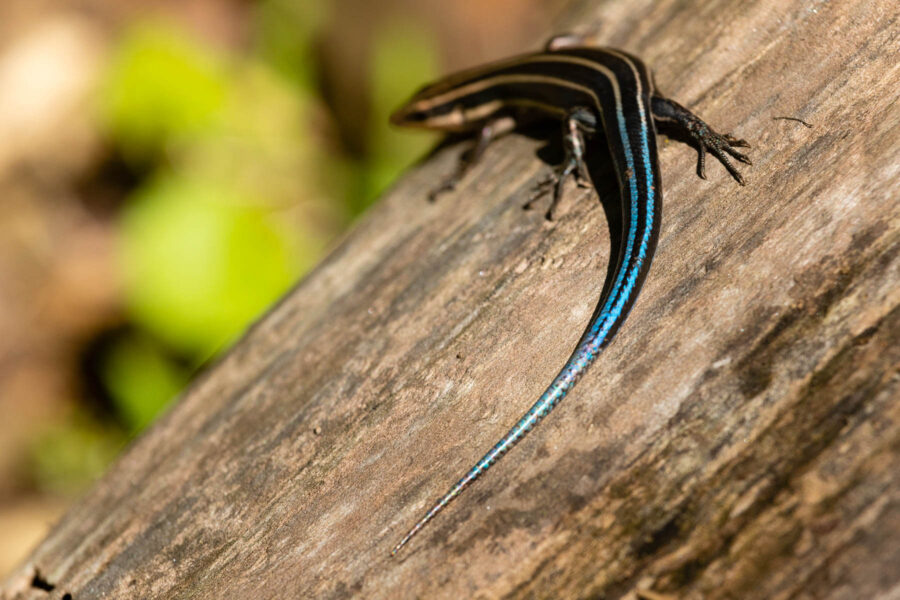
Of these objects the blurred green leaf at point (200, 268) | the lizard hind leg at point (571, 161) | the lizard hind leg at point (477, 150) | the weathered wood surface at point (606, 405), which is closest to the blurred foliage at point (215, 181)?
the blurred green leaf at point (200, 268)

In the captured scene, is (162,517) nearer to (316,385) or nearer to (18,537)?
(316,385)

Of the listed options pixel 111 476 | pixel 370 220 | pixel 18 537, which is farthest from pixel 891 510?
pixel 18 537

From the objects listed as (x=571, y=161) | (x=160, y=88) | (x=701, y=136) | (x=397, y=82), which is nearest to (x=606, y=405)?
(x=701, y=136)

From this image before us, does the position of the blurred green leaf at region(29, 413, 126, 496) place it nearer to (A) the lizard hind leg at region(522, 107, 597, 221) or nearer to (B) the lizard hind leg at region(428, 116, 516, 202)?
(B) the lizard hind leg at region(428, 116, 516, 202)

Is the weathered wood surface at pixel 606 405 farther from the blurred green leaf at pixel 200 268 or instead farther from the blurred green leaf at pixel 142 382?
the blurred green leaf at pixel 142 382

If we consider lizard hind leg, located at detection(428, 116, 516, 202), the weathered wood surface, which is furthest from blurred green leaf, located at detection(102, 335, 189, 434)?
lizard hind leg, located at detection(428, 116, 516, 202)

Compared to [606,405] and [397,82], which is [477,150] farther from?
[606,405]
